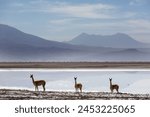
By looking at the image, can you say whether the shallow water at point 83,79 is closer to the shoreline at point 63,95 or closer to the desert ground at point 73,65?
the shoreline at point 63,95

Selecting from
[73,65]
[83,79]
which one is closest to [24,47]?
[73,65]

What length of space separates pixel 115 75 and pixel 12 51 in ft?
15.4

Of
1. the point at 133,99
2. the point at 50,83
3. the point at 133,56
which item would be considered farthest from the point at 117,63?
the point at 133,99

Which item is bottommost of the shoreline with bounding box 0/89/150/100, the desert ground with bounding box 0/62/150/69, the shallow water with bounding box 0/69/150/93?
the shoreline with bounding box 0/89/150/100

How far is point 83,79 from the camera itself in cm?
1836

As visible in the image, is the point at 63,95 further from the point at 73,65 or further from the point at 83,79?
the point at 73,65

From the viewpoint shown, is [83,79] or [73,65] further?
[73,65]

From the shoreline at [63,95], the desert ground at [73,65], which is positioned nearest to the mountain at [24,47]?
the desert ground at [73,65]

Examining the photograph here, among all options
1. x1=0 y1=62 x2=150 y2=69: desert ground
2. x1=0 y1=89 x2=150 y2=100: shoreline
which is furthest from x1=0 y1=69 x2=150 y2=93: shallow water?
x1=0 y1=62 x2=150 y2=69: desert ground

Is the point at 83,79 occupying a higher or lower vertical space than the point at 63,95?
higher

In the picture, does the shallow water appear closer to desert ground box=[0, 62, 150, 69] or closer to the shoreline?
the shoreline

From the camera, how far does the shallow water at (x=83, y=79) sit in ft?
58.7

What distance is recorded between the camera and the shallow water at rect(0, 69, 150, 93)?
58.7ft

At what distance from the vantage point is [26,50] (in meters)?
23.2
